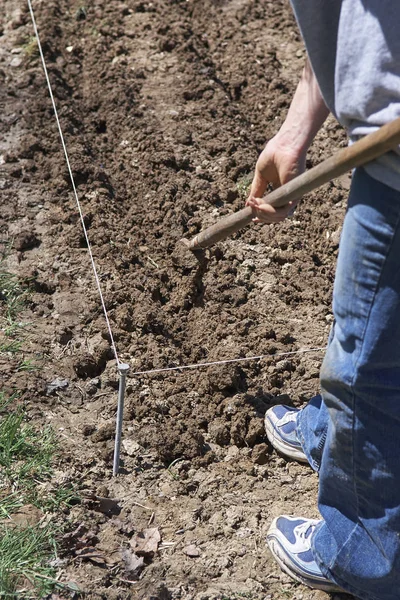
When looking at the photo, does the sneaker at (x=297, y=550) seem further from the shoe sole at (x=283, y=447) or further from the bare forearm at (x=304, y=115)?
the bare forearm at (x=304, y=115)

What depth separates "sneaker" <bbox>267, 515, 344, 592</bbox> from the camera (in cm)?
252

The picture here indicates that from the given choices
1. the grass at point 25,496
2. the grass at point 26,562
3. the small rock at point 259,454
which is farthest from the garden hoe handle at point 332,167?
the grass at point 26,562

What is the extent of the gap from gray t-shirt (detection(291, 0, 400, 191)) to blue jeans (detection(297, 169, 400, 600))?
0.44 ft

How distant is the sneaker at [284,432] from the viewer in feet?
9.61

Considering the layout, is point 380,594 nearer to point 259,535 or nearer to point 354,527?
point 354,527

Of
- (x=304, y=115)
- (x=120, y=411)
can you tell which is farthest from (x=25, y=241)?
(x=304, y=115)

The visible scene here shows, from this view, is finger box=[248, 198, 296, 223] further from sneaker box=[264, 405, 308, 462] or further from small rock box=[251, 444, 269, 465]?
small rock box=[251, 444, 269, 465]

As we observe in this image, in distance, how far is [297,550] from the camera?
100 inches

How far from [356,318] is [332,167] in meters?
0.41

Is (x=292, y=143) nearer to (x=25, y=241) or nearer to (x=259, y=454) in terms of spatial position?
(x=259, y=454)

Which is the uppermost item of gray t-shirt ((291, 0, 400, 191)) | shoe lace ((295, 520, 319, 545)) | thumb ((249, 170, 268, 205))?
gray t-shirt ((291, 0, 400, 191))

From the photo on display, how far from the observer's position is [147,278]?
352cm

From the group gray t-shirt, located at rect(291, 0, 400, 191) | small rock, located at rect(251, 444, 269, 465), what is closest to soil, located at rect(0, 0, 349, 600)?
small rock, located at rect(251, 444, 269, 465)

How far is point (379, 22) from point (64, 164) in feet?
8.31
